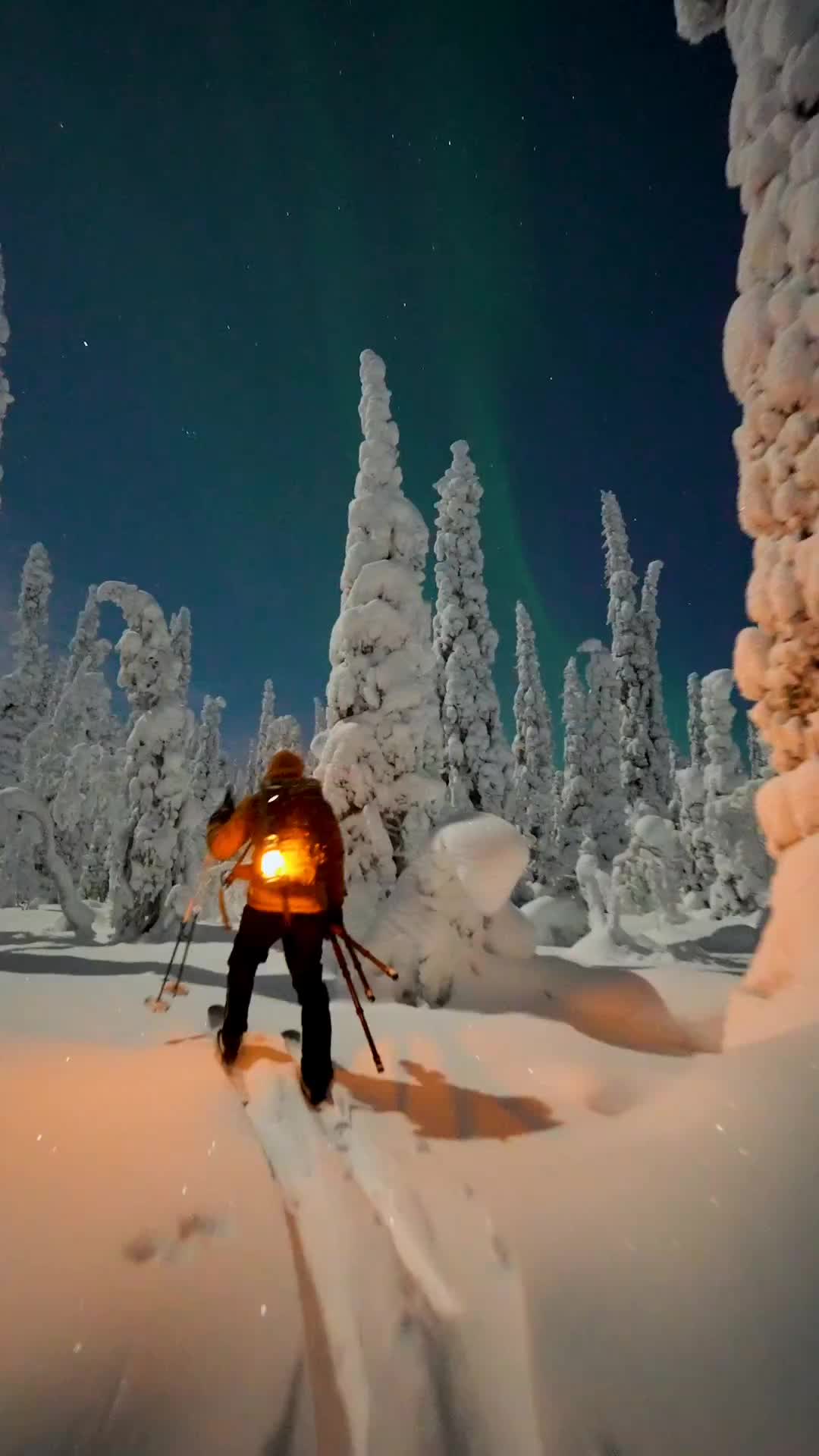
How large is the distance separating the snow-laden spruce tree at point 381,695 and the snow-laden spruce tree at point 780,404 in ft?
26.2

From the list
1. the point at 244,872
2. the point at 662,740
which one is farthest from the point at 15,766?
the point at 662,740

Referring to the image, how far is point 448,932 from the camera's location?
965 centimetres

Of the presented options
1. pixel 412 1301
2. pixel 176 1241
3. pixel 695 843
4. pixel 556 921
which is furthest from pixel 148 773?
pixel 695 843

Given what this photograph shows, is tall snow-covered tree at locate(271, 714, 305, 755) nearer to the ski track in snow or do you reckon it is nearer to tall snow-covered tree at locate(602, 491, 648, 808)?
tall snow-covered tree at locate(602, 491, 648, 808)

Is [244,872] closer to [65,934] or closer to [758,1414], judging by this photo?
[758,1414]

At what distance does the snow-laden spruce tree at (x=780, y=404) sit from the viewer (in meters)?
4.49

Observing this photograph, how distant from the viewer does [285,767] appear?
5.05m

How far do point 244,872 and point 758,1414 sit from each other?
382 centimetres

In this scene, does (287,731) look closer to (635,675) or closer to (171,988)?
(635,675)

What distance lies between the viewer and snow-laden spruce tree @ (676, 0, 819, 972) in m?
4.49

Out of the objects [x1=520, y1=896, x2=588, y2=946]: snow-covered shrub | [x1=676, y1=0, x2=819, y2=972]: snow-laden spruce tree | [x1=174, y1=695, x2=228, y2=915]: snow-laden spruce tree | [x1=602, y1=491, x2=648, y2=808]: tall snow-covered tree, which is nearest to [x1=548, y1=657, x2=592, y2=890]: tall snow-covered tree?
[x1=602, y1=491, x2=648, y2=808]: tall snow-covered tree

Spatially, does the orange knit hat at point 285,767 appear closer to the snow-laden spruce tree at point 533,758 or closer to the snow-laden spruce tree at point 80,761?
the snow-laden spruce tree at point 533,758

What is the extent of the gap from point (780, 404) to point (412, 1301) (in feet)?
19.3

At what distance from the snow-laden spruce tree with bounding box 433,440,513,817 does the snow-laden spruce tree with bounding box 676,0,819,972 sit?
1872cm
